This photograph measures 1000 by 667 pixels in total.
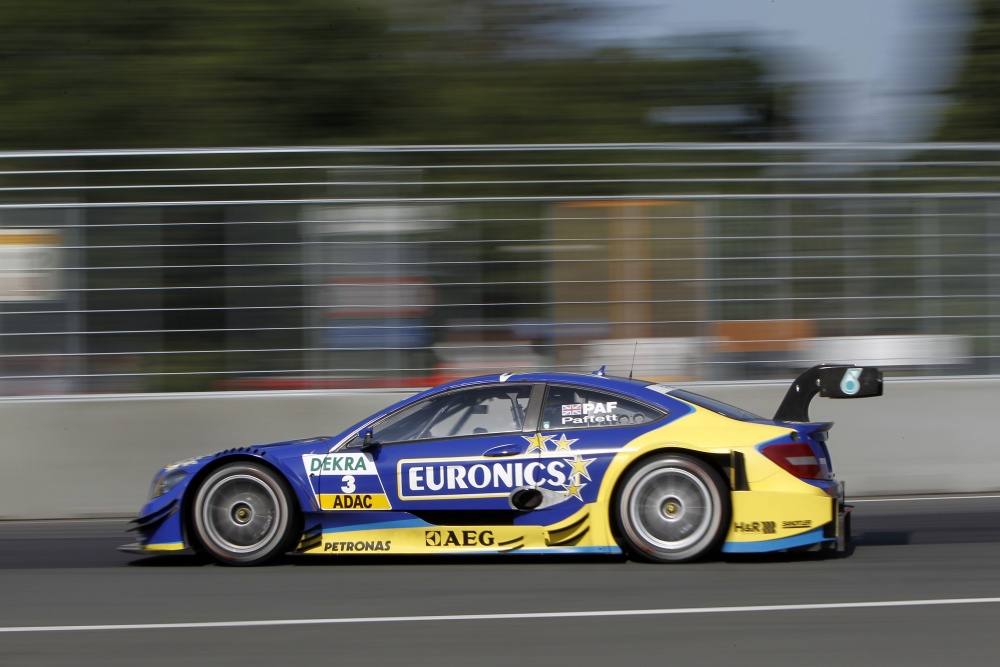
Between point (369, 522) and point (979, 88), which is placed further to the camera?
point (979, 88)

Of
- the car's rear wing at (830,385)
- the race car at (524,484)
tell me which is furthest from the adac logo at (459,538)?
the car's rear wing at (830,385)

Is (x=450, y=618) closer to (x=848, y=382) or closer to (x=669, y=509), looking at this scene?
(x=669, y=509)

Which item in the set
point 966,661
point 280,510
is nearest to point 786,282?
point 280,510

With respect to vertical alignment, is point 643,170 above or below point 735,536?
above

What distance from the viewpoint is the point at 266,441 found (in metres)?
10.3

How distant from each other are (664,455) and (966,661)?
258cm

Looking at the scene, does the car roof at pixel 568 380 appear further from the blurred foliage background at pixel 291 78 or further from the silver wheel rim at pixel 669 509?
the blurred foliage background at pixel 291 78

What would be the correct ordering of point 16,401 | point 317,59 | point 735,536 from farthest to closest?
point 317,59 → point 16,401 → point 735,536

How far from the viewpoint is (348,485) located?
7.25 meters

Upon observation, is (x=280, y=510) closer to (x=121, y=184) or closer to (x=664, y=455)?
(x=664, y=455)

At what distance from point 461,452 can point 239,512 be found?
4.66 feet

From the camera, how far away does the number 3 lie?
724cm

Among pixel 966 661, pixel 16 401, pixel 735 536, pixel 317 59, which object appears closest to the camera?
pixel 966 661

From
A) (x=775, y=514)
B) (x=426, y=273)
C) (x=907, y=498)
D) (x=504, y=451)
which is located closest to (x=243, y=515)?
(x=504, y=451)
